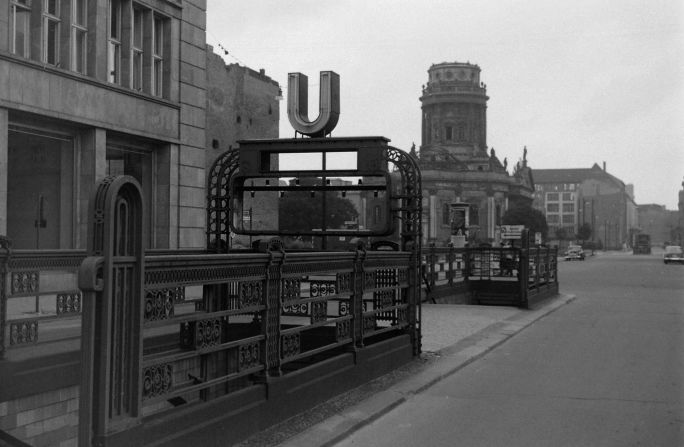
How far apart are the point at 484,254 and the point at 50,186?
42.2ft

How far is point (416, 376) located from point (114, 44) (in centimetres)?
1379

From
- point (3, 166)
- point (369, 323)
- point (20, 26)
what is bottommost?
point (369, 323)

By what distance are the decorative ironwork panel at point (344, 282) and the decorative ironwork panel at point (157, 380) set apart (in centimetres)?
344

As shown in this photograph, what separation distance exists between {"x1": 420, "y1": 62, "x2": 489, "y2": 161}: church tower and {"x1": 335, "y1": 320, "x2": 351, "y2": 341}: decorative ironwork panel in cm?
12838

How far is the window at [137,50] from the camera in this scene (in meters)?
20.8

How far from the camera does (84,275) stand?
444 centimetres

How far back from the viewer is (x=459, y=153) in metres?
139

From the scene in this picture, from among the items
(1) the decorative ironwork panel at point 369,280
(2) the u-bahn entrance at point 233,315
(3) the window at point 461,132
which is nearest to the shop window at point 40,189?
(2) the u-bahn entrance at point 233,315

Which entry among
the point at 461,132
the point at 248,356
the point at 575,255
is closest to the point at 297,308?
the point at 248,356

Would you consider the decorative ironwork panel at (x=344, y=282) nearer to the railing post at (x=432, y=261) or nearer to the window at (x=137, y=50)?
the railing post at (x=432, y=261)

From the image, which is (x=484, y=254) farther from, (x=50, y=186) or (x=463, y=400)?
(x=463, y=400)

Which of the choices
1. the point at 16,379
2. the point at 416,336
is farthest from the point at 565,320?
the point at 16,379

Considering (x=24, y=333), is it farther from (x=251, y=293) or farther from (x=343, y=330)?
(x=343, y=330)

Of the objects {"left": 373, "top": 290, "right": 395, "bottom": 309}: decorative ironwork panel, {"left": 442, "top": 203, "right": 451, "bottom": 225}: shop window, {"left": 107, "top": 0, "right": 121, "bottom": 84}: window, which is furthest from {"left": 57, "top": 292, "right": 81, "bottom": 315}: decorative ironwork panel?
{"left": 442, "top": 203, "right": 451, "bottom": 225}: shop window
